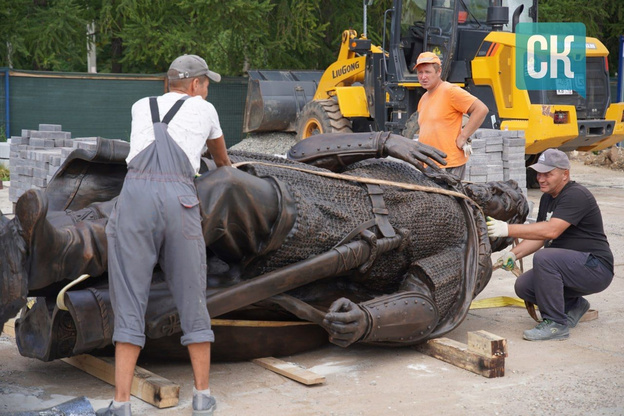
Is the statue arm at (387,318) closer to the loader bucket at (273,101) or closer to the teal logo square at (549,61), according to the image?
the teal logo square at (549,61)

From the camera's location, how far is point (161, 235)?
3.90 meters

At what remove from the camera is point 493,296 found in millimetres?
6812

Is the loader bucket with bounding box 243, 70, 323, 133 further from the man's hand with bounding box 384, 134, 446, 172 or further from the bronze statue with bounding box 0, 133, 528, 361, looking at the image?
the man's hand with bounding box 384, 134, 446, 172

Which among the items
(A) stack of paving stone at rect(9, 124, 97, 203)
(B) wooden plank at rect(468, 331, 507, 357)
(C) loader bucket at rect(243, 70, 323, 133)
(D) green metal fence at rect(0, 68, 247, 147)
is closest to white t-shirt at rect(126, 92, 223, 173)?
(B) wooden plank at rect(468, 331, 507, 357)

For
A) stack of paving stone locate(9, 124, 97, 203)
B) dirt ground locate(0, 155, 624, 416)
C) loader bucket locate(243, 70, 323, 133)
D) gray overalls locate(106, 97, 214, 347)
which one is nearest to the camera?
gray overalls locate(106, 97, 214, 347)

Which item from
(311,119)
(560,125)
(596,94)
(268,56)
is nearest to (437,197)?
(560,125)

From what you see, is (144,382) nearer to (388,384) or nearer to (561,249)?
(388,384)

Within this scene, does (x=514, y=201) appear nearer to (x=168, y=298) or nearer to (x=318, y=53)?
(x=168, y=298)

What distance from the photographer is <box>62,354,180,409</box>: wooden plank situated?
4.17 metres

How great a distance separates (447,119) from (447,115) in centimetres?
3

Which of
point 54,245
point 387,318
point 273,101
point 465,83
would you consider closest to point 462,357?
point 387,318

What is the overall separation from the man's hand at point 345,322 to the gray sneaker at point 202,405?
2.73 feet

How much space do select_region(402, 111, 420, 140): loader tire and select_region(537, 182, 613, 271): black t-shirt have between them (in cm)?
683

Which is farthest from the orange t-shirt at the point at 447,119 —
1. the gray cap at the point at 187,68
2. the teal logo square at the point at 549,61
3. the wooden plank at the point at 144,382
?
the teal logo square at the point at 549,61
